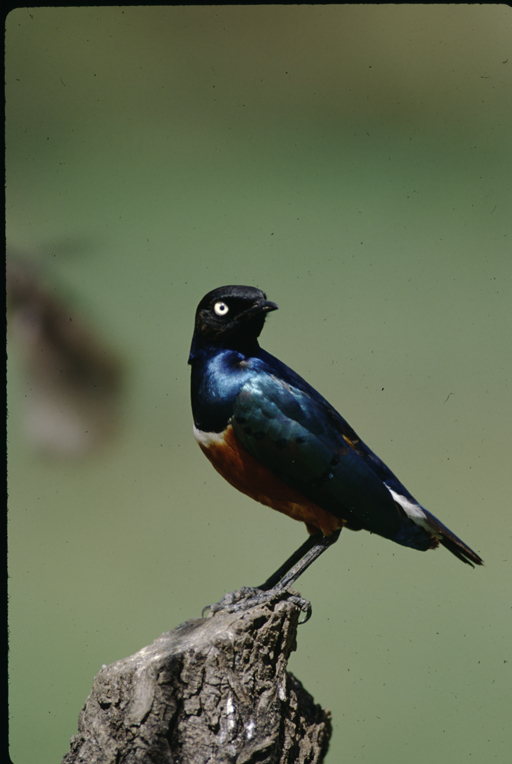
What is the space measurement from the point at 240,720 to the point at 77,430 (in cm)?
208

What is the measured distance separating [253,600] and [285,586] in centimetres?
16

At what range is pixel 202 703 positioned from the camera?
7.24 ft

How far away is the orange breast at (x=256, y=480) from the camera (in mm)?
2553

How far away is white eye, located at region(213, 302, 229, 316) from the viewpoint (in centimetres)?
258

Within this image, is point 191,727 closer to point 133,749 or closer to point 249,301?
point 133,749

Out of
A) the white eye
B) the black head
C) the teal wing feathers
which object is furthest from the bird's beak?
the teal wing feathers

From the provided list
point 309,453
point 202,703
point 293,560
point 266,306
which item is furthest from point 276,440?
point 202,703

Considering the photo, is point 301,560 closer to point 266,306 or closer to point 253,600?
point 253,600

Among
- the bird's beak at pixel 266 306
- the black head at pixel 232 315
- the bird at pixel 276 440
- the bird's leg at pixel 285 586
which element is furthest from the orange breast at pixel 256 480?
the bird's beak at pixel 266 306

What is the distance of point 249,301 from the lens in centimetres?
254

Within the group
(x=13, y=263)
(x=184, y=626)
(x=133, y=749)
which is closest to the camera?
(x=133, y=749)

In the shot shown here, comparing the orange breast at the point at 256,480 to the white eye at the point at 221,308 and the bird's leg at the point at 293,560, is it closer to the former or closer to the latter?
the bird's leg at the point at 293,560

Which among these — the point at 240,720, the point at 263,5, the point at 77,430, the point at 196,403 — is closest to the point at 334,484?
the point at 196,403

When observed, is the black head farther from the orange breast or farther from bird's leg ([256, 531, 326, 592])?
bird's leg ([256, 531, 326, 592])
